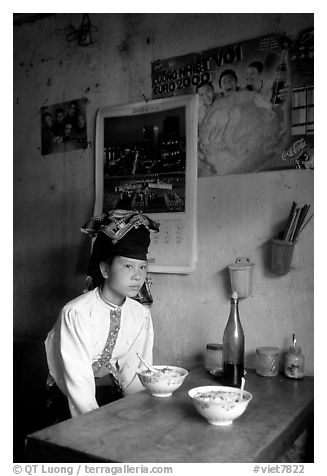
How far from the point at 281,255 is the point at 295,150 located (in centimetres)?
40

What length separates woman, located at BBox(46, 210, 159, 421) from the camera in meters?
1.70

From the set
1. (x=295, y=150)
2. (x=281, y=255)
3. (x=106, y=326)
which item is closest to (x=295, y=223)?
(x=281, y=255)

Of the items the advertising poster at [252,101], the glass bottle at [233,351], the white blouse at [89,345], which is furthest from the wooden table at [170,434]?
the advertising poster at [252,101]

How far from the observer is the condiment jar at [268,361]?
1778 mm

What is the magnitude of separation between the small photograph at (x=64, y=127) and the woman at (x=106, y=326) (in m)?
0.82

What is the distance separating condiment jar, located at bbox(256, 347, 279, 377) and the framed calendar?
0.50 m

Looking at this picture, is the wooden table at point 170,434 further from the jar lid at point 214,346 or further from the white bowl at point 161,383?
the jar lid at point 214,346

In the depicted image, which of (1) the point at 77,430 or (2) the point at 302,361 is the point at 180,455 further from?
(2) the point at 302,361

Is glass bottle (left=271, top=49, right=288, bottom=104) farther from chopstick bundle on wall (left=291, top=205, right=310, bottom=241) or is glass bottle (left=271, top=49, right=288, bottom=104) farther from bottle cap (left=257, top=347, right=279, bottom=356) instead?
bottle cap (left=257, top=347, right=279, bottom=356)

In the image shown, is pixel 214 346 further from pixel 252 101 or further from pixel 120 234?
pixel 252 101

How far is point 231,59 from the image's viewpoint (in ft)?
6.54

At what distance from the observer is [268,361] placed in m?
1.78

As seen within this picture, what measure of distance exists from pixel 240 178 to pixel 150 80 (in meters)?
0.68
